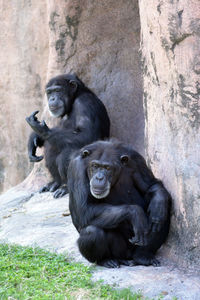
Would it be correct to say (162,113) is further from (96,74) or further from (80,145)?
(96,74)

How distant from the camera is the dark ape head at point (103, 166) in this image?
555 centimetres

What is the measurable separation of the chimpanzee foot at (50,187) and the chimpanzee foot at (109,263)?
383 cm

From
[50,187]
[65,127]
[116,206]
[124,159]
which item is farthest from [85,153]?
[50,187]

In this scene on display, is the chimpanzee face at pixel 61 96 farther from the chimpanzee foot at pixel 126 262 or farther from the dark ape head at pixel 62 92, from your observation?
the chimpanzee foot at pixel 126 262

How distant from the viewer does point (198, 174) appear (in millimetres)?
5148

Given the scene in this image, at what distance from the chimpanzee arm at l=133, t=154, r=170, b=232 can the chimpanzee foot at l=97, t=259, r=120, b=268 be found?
1.62 feet

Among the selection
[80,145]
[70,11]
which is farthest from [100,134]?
[70,11]

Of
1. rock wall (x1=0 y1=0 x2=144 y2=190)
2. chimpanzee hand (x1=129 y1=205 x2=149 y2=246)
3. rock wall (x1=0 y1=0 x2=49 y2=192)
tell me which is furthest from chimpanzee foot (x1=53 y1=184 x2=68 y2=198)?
rock wall (x1=0 y1=0 x2=49 y2=192)

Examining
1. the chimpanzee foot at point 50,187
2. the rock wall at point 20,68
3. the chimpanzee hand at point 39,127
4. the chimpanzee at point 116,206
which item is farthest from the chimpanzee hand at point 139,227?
the rock wall at point 20,68

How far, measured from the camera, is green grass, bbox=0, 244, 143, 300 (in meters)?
4.73

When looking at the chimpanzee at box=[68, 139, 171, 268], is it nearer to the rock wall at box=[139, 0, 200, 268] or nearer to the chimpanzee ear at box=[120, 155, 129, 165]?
the chimpanzee ear at box=[120, 155, 129, 165]

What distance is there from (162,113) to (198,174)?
0.81m

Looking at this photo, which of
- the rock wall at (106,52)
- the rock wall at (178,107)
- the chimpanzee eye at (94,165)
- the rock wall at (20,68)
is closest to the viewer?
the rock wall at (178,107)

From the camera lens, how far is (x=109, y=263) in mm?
5539
